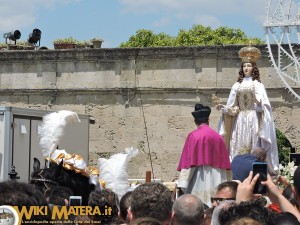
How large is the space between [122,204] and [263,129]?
16.7ft

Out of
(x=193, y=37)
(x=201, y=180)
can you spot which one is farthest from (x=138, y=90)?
(x=193, y=37)

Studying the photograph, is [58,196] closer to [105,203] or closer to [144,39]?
[105,203]

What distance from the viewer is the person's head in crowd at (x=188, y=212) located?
19.8 feet

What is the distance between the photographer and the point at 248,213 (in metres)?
4.92

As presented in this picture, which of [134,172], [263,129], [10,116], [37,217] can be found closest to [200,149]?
[263,129]

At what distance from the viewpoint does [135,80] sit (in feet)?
73.0

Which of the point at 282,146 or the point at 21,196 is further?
the point at 282,146

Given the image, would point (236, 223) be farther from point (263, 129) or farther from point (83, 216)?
point (263, 129)

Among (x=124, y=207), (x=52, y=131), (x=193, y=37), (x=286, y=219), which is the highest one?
(x=193, y=37)

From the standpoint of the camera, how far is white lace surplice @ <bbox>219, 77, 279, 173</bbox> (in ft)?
39.5

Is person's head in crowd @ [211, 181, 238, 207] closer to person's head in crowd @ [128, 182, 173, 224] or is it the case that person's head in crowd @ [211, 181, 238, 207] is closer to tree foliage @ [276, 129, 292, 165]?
person's head in crowd @ [128, 182, 173, 224]

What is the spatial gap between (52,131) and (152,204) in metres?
5.06

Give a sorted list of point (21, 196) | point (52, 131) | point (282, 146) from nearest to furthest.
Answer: point (21, 196), point (52, 131), point (282, 146)

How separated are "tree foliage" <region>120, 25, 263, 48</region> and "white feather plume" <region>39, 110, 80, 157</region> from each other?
142 feet
